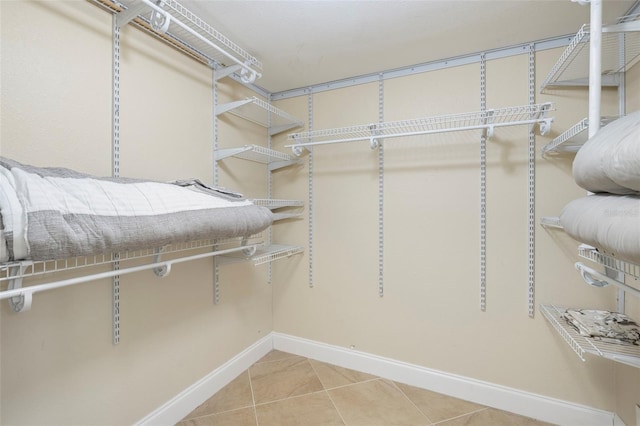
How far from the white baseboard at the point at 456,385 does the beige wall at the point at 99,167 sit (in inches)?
28.6

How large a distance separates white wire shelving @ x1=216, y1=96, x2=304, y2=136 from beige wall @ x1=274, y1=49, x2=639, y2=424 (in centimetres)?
18

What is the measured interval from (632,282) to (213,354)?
7.47 ft

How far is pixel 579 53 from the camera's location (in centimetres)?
133

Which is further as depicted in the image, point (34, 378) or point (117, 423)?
point (117, 423)

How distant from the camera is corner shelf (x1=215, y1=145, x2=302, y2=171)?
1.76 metres

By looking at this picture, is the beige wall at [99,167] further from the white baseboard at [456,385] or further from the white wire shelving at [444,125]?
the white wire shelving at [444,125]

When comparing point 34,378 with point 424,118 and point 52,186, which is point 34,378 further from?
point 424,118

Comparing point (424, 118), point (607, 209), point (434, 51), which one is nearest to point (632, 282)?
point (607, 209)

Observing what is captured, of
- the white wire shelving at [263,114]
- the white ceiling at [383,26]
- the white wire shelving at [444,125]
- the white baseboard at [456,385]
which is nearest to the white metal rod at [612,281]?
the white wire shelving at [444,125]

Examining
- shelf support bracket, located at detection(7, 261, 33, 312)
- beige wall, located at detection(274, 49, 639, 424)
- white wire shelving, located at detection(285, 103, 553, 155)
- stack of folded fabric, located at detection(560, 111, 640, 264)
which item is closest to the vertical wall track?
shelf support bracket, located at detection(7, 261, 33, 312)

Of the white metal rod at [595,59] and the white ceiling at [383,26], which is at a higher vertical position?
the white ceiling at [383,26]

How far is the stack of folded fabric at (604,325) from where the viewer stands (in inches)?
47.4

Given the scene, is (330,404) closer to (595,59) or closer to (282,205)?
(282,205)

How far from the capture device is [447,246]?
1.81 m
